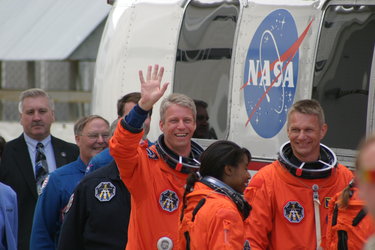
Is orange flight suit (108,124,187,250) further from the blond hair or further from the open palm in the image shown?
the blond hair

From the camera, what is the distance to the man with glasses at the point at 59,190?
6535mm

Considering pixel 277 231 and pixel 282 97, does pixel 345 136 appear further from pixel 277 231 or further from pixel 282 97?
pixel 277 231

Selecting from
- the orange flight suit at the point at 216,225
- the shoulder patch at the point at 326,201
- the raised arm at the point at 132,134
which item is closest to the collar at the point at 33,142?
the raised arm at the point at 132,134

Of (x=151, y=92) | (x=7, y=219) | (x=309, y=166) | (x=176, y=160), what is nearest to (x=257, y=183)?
(x=309, y=166)

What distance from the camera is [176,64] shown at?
8.39 m

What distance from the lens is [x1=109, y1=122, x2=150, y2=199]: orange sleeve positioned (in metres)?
5.12

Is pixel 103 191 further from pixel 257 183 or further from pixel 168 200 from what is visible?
pixel 257 183

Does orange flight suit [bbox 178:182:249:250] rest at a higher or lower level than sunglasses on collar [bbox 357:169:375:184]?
lower

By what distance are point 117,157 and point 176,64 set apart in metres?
3.29

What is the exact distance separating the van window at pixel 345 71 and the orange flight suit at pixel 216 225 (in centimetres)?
246

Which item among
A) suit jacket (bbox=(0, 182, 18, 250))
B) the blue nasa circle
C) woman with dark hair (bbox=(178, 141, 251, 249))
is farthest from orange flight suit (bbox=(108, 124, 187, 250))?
the blue nasa circle

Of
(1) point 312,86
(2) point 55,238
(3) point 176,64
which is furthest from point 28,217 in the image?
(1) point 312,86

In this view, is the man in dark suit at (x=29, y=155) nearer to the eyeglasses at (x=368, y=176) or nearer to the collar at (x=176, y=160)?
the collar at (x=176, y=160)

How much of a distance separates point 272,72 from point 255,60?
243 mm
